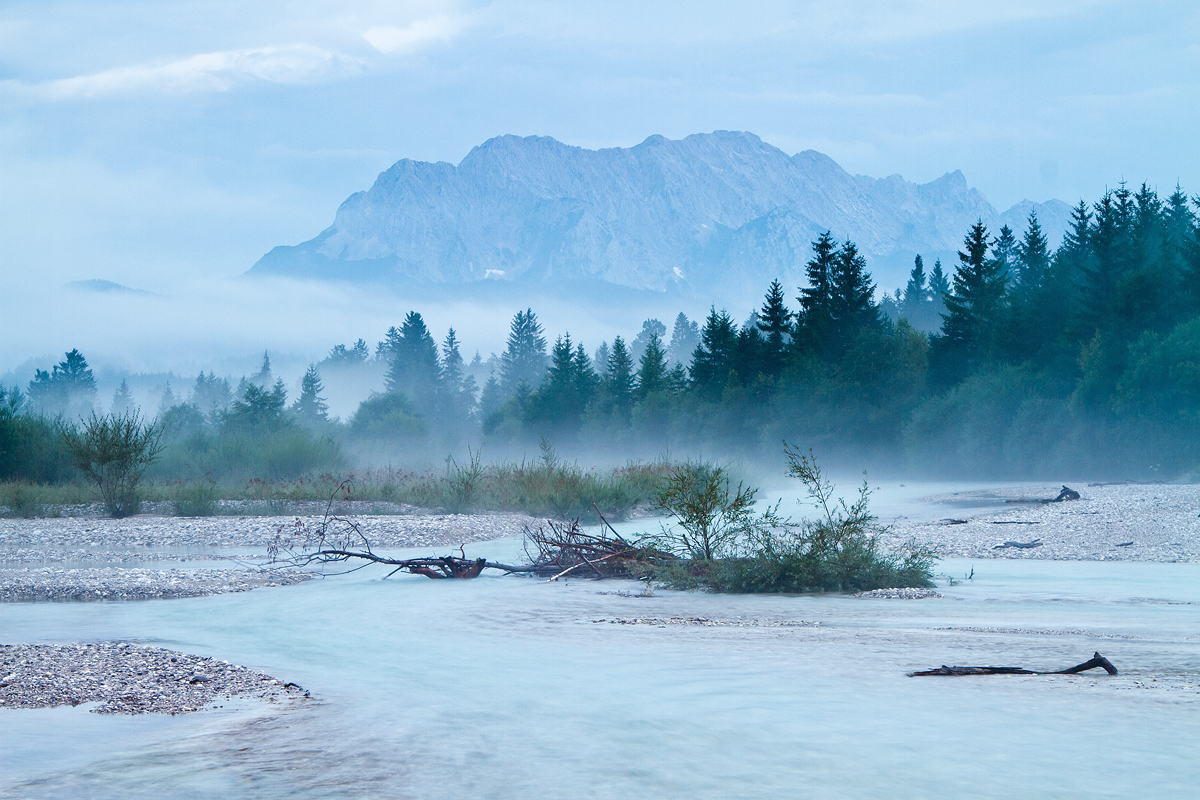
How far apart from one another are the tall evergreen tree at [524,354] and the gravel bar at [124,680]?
12925cm

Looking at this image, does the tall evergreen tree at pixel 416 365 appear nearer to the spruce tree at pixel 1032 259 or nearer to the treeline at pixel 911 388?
the treeline at pixel 911 388

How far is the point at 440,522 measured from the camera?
23.0m

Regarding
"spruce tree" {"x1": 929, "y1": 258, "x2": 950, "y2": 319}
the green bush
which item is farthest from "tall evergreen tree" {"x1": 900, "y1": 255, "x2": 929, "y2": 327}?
the green bush

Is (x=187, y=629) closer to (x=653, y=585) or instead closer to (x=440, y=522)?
(x=653, y=585)

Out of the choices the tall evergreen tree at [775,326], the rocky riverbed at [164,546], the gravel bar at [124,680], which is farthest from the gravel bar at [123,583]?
the tall evergreen tree at [775,326]

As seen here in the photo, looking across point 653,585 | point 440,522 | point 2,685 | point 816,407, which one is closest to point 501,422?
point 816,407

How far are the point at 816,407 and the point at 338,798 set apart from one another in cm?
6180

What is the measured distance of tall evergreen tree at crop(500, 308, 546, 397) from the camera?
140 m

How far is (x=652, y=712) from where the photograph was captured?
6023 mm

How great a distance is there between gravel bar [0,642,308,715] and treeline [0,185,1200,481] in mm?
26676

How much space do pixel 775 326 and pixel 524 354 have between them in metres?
73.2

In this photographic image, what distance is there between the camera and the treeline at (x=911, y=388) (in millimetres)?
42469

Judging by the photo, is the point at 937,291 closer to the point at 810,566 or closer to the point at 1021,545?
the point at 1021,545

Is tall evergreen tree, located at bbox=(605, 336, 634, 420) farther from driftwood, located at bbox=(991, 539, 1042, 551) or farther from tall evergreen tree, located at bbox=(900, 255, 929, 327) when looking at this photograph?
driftwood, located at bbox=(991, 539, 1042, 551)
